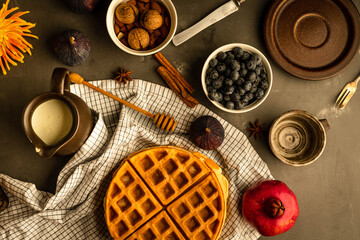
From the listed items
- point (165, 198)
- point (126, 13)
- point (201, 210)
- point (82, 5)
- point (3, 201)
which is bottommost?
point (201, 210)

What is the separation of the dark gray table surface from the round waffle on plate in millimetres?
375

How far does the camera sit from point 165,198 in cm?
139

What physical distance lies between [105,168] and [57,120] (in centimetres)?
34

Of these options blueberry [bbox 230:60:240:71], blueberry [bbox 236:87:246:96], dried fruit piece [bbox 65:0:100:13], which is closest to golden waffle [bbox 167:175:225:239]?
blueberry [bbox 236:87:246:96]

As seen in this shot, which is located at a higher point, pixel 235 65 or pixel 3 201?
pixel 3 201

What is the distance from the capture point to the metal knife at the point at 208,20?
1574 millimetres

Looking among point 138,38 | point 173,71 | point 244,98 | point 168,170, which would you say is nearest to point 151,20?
point 138,38

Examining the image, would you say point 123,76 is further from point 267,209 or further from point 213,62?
point 267,209

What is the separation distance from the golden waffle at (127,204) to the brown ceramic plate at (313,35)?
1.00m

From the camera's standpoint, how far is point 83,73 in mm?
1554

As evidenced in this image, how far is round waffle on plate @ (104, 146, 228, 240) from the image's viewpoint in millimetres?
1357

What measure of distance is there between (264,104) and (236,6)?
561 mm

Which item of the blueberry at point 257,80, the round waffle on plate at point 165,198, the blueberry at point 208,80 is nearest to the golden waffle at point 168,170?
the round waffle on plate at point 165,198

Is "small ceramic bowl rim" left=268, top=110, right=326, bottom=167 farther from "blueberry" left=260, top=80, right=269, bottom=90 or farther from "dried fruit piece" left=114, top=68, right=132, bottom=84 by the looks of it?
"dried fruit piece" left=114, top=68, right=132, bottom=84
